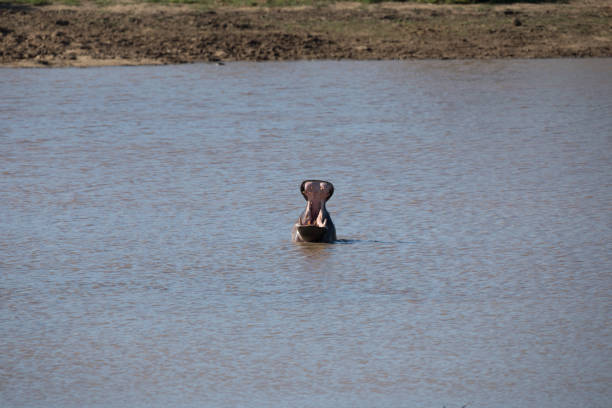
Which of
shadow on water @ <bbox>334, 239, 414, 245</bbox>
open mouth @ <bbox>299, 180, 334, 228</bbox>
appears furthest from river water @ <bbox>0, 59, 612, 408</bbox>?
open mouth @ <bbox>299, 180, 334, 228</bbox>

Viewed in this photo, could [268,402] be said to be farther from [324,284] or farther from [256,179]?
[256,179]

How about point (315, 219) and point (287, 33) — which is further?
point (287, 33)

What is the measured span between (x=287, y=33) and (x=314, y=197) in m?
12.6

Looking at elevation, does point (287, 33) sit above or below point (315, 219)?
below

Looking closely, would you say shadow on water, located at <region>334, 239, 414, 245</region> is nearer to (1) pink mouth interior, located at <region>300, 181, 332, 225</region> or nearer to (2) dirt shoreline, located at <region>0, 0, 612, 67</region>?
(1) pink mouth interior, located at <region>300, 181, 332, 225</region>

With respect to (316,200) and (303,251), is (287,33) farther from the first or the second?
(303,251)

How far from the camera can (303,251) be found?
9.65 metres

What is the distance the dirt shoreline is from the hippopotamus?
37.0ft

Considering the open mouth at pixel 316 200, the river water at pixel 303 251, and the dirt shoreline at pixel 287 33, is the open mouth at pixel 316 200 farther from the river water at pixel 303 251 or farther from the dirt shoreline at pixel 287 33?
the dirt shoreline at pixel 287 33

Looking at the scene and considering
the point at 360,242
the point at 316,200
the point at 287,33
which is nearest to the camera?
the point at 360,242

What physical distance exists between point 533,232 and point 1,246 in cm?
460

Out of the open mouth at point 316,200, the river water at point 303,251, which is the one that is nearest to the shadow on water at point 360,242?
the river water at point 303,251

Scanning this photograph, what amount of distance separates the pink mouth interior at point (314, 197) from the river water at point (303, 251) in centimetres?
26

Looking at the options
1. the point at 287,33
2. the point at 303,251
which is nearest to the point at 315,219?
the point at 303,251
